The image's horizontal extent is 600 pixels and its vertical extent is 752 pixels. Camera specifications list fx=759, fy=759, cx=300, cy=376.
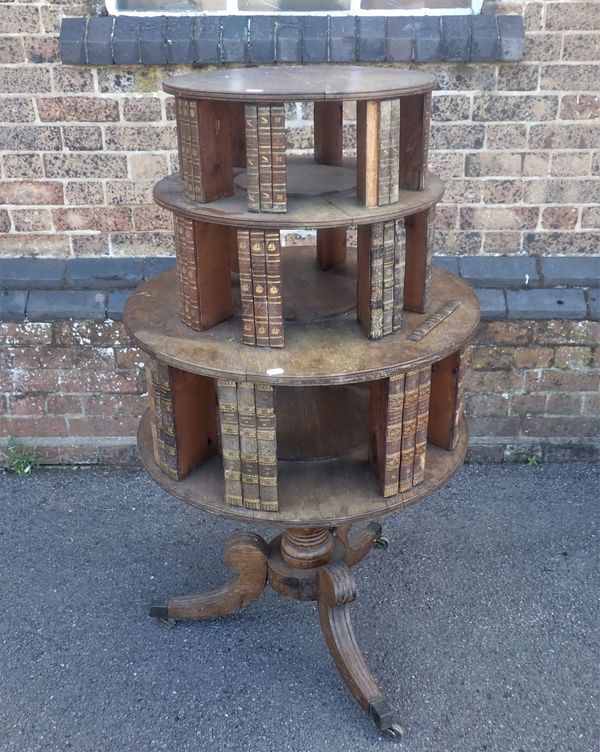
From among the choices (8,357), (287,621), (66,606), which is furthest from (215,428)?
(8,357)

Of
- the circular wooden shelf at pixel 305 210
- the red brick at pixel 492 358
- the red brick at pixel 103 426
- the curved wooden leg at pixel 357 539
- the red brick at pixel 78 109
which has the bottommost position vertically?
the curved wooden leg at pixel 357 539

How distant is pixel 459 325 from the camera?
2.25 metres

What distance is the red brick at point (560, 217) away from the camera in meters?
3.59

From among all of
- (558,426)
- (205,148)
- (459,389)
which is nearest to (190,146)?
(205,148)

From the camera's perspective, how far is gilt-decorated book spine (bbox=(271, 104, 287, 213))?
186 cm

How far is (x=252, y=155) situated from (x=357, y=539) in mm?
1798

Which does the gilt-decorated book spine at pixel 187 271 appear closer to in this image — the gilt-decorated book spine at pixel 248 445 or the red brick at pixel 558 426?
the gilt-decorated book spine at pixel 248 445

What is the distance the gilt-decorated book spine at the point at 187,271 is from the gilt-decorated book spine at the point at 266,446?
0.33 m

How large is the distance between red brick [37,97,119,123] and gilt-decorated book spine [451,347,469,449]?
2.05 meters

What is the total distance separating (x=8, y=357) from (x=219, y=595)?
1691 millimetres

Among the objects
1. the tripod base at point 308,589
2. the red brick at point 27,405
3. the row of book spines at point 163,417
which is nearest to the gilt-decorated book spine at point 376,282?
the row of book spines at point 163,417

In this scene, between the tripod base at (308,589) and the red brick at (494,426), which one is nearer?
the tripod base at (308,589)

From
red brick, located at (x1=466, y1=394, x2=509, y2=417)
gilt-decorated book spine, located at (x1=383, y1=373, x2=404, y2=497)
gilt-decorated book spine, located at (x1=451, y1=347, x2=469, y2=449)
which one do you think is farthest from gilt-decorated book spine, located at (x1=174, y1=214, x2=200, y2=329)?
red brick, located at (x1=466, y1=394, x2=509, y2=417)

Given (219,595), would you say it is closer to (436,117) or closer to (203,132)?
(203,132)
